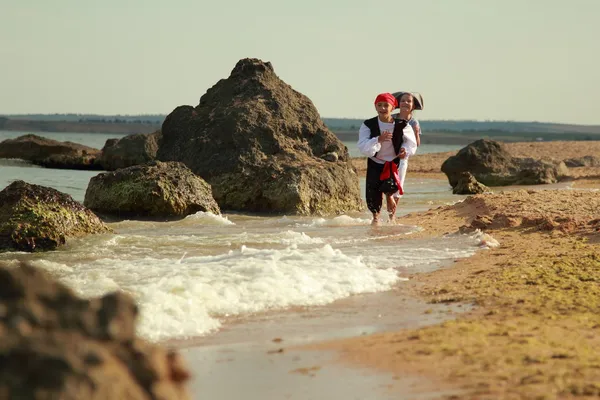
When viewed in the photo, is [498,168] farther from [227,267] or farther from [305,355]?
[305,355]

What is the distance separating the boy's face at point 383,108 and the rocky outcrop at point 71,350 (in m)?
9.63

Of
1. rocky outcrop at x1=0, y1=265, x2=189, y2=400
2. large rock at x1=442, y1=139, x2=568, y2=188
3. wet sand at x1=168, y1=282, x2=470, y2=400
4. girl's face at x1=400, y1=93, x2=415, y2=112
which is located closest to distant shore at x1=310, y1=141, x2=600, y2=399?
wet sand at x1=168, y1=282, x2=470, y2=400

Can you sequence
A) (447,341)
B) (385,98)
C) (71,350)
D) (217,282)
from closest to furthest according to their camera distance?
(71,350) < (447,341) < (217,282) < (385,98)

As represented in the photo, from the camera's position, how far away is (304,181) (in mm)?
15172

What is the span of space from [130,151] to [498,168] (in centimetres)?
1549

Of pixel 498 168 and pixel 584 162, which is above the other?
pixel 498 168

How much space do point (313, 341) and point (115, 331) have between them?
275 centimetres

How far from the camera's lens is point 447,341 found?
5.03 metres

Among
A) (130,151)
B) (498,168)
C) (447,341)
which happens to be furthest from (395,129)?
(130,151)

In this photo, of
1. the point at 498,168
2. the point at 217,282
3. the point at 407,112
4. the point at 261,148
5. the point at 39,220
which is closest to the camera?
the point at 217,282

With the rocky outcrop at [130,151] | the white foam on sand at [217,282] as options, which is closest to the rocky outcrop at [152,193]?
the white foam on sand at [217,282]

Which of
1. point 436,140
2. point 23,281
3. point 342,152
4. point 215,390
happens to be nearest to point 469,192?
point 342,152

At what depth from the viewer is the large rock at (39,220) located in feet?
31.4

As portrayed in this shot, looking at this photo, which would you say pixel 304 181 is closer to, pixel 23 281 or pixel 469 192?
pixel 469 192
